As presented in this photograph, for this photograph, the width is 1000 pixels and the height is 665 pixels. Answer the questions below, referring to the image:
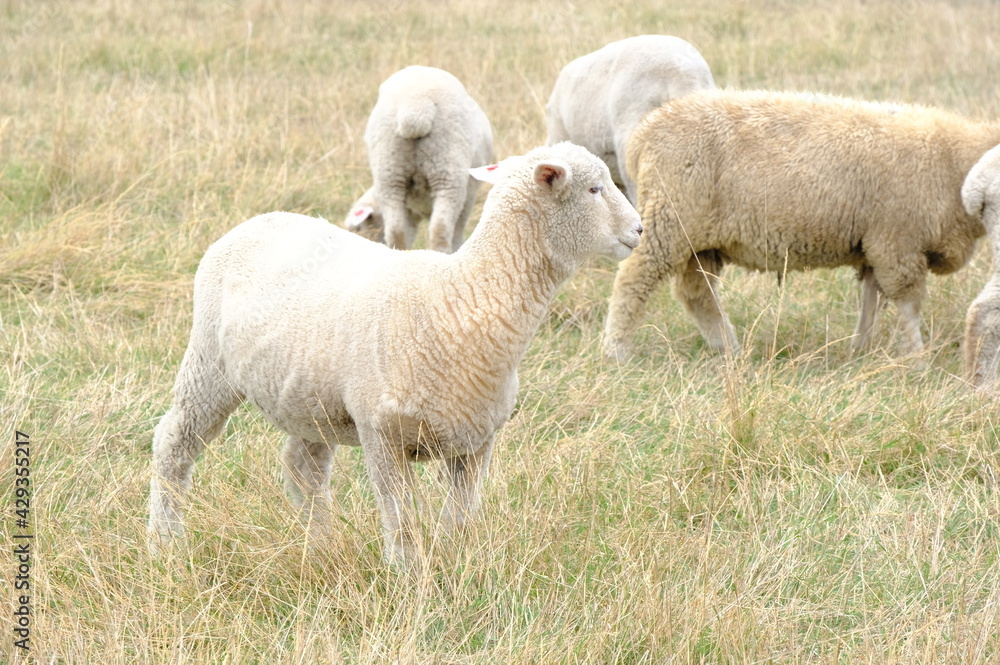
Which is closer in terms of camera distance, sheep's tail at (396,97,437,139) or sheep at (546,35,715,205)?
Answer: sheep's tail at (396,97,437,139)

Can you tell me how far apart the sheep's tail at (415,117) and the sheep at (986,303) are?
2757 millimetres

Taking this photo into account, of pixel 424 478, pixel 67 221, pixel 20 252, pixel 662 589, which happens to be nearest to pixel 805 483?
pixel 662 589

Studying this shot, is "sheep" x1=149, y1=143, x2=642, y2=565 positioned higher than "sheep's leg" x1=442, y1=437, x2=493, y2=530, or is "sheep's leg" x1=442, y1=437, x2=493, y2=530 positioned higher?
"sheep" x1=149, y1=143, x2=642, y2=565

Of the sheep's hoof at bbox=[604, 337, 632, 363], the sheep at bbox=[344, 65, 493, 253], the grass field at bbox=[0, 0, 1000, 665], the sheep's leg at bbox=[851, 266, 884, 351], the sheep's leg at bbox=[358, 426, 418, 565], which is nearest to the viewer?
the grass field at bbox=[0, 0, 1000, 665]

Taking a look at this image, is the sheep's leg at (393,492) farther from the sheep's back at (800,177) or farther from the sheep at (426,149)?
the sheep at (426,149)

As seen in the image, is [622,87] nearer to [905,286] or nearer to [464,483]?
[905,286]

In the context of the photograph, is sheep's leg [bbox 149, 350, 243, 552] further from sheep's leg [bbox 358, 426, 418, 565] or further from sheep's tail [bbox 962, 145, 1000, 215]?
sheep's tail [bbox 962, 145, 1000, 215]

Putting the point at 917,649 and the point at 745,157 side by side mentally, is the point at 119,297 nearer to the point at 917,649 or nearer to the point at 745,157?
the point at 745,157

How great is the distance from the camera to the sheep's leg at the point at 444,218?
6281mm

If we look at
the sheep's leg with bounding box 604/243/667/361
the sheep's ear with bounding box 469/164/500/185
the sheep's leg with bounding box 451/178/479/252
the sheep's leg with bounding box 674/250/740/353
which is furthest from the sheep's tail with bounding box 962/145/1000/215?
the sheep's leg with bounding box 451/178/479/252

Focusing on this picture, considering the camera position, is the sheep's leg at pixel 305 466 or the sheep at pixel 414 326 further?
the sheep's leg at pixel 305 466

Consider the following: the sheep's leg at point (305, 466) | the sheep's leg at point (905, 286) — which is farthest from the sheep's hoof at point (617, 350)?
the sheep's leg at point (305, 466)

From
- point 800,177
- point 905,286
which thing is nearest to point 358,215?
point 800,177

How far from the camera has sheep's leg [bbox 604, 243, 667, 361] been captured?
17.7ft
